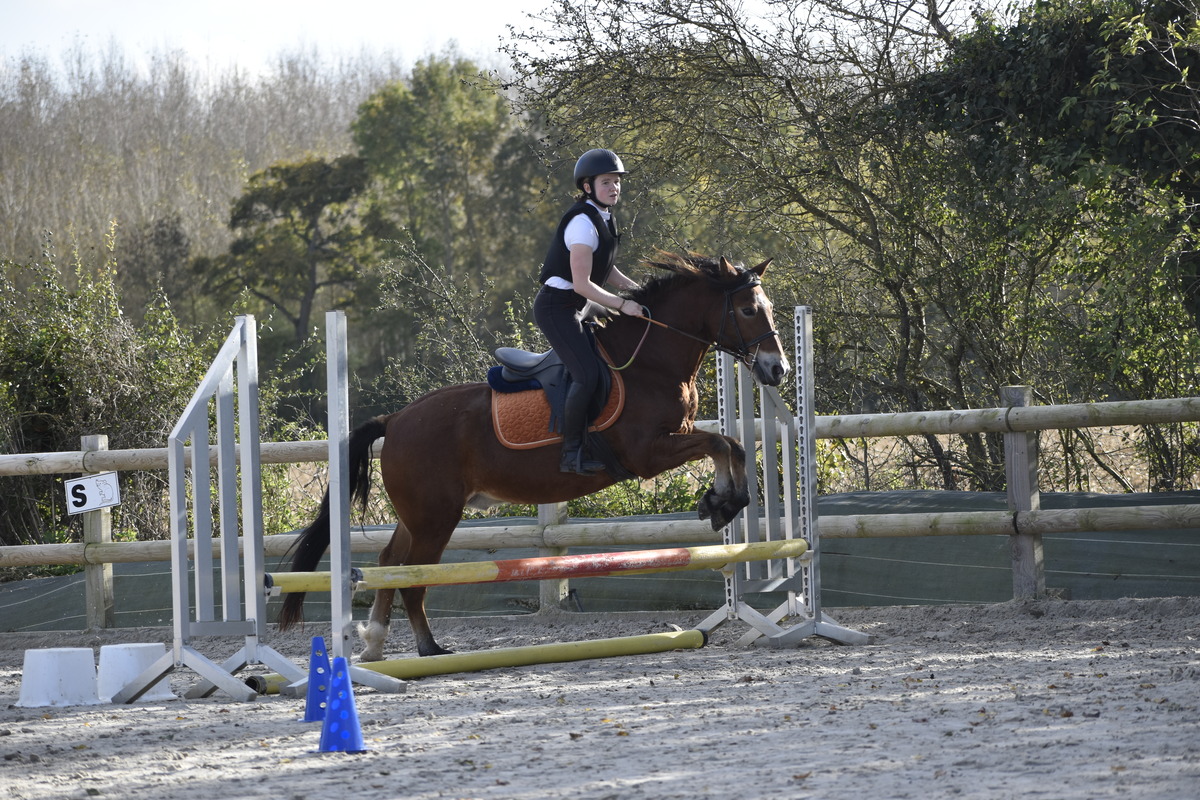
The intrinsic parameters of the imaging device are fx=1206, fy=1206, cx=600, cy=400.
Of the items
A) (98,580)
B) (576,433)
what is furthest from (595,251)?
(98,580)

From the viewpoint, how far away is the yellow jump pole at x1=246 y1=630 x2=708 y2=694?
195 inches

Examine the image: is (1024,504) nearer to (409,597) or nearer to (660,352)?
(660,352)

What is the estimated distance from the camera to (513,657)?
522cm

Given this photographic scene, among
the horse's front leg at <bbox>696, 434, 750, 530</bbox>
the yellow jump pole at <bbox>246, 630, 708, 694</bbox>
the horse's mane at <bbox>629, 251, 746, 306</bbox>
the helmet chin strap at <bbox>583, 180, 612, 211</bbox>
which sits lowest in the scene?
the yellow jump pole at <bbox>246, 630, 708, 694</bbox>

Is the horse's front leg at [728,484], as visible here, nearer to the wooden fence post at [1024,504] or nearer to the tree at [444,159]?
the wooden fence post at [1024,504]

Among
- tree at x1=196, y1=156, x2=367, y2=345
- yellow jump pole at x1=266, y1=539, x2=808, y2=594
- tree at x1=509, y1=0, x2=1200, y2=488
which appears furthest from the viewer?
tree at x1=196, y1=156, x2=367, y2=345

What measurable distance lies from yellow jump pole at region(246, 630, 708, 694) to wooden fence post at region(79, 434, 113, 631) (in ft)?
10.2

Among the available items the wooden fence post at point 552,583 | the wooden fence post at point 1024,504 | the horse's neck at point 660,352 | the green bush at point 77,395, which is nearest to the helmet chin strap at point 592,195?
the horse's neck at point 660,352

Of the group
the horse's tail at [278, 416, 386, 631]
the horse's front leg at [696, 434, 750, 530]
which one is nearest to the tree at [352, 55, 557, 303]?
the horse's tail at [278, 416, 386, 631]

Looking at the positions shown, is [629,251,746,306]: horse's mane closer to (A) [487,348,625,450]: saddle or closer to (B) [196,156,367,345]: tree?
(A) [487,348,625,450]: saddle

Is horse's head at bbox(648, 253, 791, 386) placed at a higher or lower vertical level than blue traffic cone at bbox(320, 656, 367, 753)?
higher

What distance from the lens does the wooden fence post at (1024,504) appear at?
20.9 ft

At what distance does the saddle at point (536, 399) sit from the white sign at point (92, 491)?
9.13 feet

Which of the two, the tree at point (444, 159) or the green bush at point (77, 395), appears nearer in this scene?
the green bush at point (77, 395)
